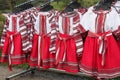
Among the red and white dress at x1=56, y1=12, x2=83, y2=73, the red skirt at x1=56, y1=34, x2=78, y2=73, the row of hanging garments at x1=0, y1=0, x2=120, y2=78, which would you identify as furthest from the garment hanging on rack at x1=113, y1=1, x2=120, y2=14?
the red skirt at x1=56, y1=34, x2=78, y2=73

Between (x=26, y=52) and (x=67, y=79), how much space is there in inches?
33.4

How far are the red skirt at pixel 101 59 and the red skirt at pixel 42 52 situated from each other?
72cm

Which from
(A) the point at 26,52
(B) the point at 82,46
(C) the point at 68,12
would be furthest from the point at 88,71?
(A) the point at 26,52

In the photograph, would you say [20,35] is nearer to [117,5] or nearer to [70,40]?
[70,40]

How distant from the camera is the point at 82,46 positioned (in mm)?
4676

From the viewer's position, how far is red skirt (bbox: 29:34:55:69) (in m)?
5.12

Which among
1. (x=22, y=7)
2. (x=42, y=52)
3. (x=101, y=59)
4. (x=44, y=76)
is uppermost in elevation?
(x=22, y=7)

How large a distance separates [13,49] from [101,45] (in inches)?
58.7

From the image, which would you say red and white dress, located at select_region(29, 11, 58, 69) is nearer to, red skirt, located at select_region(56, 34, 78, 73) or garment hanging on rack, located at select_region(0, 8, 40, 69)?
garment hanging on rack, located at select_region(0, 8, 40, 69)

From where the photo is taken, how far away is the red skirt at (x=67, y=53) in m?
4.71

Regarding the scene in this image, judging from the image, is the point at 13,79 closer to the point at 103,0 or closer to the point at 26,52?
the point at 26,52

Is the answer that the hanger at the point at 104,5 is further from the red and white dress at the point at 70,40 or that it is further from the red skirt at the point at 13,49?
the red skirt at the point at 13,49

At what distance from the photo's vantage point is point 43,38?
514 cm

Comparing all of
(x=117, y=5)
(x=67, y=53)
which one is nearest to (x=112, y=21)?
(x=117, y=5)
